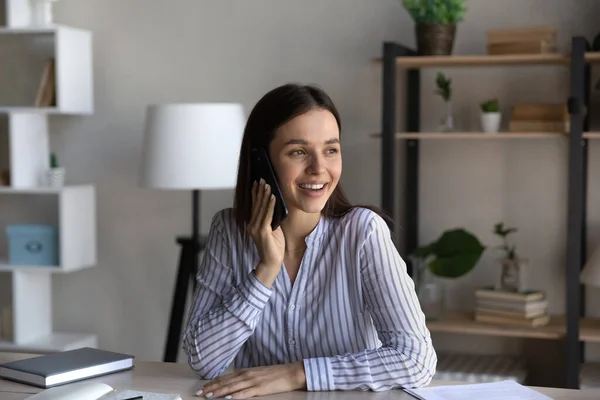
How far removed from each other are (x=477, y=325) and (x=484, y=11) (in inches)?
48.7

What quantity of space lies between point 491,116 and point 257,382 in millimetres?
1885

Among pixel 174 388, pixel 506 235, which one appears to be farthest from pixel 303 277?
pixel 506 235

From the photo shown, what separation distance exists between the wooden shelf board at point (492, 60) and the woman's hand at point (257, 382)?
68.0 inches

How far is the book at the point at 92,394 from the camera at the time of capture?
1.72m

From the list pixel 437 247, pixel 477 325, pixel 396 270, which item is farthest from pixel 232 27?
pixel 396 270

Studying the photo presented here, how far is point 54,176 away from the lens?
3.90m

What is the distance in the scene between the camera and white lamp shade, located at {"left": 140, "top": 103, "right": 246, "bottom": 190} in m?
3.48

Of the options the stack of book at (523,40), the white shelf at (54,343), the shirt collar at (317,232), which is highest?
the stack of book at (523,40)

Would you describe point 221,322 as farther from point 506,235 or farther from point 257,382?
point 506,235

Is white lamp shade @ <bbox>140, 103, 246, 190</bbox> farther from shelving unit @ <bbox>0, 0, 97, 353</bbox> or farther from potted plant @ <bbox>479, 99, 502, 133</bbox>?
potted plant @ <bbox>479, 99, 502, 133</bbox>

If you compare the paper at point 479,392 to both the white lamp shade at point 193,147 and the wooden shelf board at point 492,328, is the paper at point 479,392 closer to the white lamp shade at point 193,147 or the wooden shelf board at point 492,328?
the wooden shelf board at point 492,328

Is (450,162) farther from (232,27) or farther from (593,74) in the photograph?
(232,27)

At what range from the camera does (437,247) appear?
3.47 metres

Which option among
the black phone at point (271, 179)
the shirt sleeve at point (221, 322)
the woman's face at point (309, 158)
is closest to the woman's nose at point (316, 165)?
the woman's face at point (309, 158)
